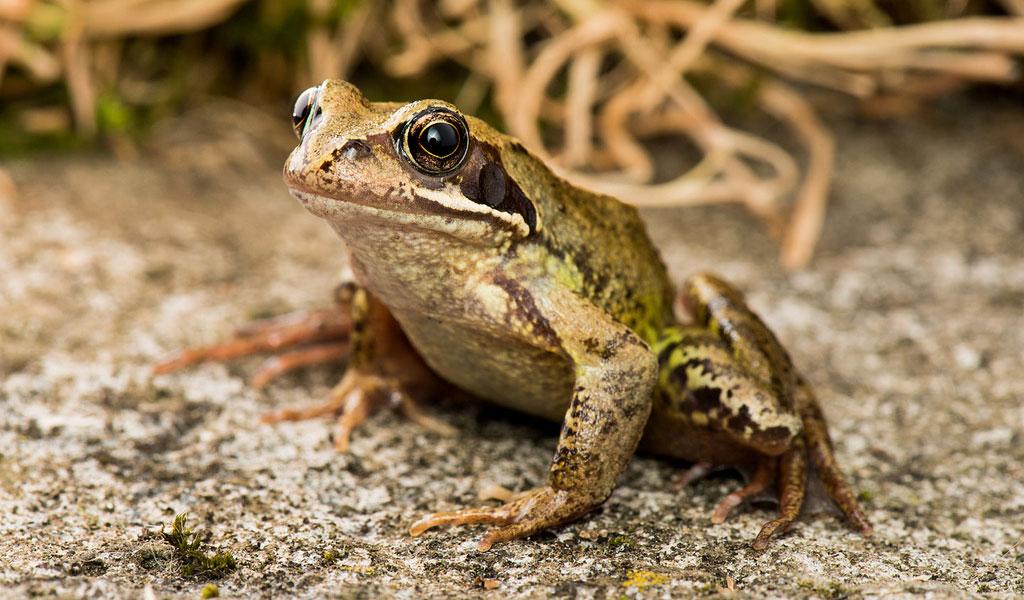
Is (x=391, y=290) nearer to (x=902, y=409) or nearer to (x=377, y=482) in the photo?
(x=377, y=482)

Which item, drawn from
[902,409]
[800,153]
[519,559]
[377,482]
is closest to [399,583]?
[519,559]

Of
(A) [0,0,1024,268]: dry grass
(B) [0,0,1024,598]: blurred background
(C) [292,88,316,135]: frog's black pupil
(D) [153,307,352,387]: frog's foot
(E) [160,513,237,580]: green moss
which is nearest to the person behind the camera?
(E) [160,513,237,580]: green moss

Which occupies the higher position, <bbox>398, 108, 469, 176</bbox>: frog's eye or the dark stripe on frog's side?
<bbox>398, 108, 469, 176</bbox>: frog's eye

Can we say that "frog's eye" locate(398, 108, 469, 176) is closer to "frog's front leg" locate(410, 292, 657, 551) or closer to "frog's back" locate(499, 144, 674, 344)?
"frog's back" locate(499, 144, 674, 344)

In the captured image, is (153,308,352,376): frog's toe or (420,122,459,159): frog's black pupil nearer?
(420,122,459,159): frog's black pupil

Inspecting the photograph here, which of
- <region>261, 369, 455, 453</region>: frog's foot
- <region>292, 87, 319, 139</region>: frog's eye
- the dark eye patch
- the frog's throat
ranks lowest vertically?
<region>261, 369, 455, 453</region>: frog's foot

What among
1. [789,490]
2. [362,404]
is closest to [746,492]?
[789,490]

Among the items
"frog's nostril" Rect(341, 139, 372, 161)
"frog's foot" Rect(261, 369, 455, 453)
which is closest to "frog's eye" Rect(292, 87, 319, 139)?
"frog's nostril" Rect(341, 139, 372, 161)
